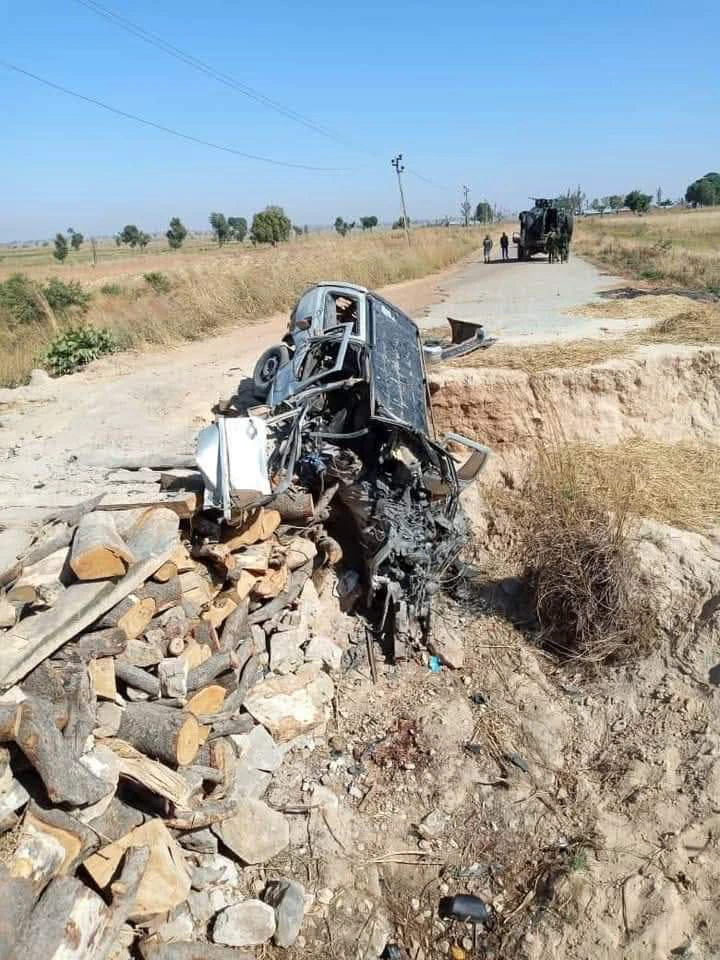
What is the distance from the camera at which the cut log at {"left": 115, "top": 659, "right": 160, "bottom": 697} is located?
12.4 ft

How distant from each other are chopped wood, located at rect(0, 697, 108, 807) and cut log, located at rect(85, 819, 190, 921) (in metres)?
0.25

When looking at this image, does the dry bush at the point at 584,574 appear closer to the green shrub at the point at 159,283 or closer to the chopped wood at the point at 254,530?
the chopped wood at the point at 254,530

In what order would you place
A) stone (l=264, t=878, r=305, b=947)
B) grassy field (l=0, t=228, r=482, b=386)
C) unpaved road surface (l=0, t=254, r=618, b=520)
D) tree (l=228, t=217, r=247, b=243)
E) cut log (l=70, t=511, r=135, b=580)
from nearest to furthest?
stone (l=264, t=878, r=305, b=947)
cut log (l=70, t=511, r=135, b=580)
unpaved road surface (l=0, t=254, r=618, b=520)
grassy field (l=0, t=228, r=482, b=386)
tree (l=228, t=217, r=247, b=243)

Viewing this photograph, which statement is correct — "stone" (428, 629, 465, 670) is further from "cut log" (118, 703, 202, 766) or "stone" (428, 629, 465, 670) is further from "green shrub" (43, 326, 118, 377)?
"green shrub" (43, 326, 118, 377)

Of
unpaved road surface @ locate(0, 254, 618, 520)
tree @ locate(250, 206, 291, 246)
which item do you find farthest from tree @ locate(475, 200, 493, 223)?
unpaved road surface @ locate(0, 254, 618, 520)

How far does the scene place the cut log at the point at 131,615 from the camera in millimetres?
3748

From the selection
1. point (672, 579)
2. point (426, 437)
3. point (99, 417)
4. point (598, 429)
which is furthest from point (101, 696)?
point (598, 429)

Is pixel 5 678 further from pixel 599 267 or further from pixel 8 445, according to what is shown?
pixel 599 267

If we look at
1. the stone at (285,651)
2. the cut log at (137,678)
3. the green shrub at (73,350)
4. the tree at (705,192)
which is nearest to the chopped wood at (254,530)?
the stone at (285,651)

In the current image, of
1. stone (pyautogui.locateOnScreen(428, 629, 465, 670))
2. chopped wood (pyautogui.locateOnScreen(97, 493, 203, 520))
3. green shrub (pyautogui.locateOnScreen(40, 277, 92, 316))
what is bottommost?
stone (pyautogui.locateOnScreen(428, 629, 465, 670))

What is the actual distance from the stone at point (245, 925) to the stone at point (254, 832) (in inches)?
12.3

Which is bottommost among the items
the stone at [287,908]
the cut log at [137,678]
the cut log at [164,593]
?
the stone at [287,908]

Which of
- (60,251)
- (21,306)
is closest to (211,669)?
(21,306)

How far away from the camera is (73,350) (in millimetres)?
10672
